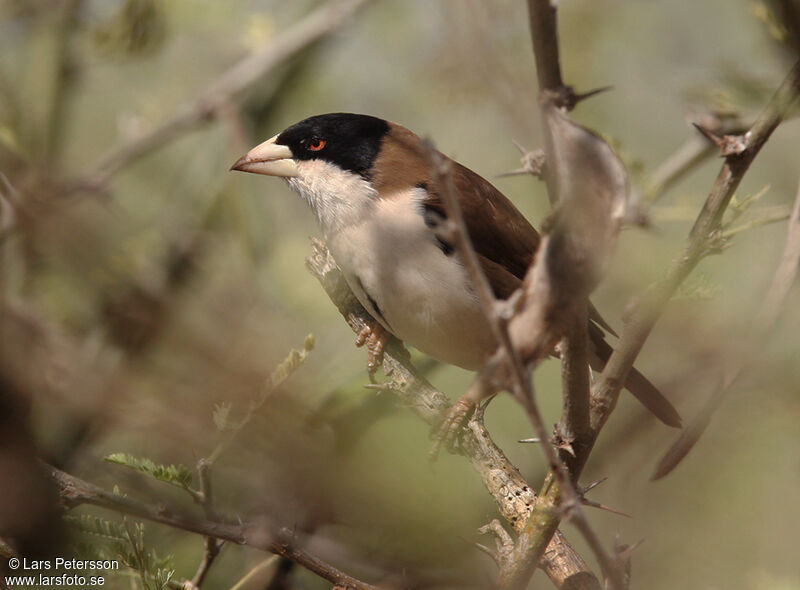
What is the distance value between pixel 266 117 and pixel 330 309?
1.71 meters

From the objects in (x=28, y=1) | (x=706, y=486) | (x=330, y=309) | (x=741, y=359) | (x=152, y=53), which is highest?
(x=28, y=1)

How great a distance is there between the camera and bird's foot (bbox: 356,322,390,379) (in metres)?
3.44

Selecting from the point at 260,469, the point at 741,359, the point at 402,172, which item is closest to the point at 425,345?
the point at 402,172

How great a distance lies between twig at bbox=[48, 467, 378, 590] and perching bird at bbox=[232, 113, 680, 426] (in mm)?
1606

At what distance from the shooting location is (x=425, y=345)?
3580mm

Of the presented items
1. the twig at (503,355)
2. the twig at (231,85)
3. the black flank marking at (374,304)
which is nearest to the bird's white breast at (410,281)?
the black flank marking at (374,304)

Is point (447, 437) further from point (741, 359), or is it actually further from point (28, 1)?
point (28, 1)

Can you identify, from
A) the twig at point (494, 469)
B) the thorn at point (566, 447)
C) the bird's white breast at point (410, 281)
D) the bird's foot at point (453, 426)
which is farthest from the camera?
the bird's white breast at point (410, 281)

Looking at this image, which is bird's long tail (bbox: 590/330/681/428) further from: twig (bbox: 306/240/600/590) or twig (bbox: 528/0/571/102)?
Answer: twig (bbox: 528/0/571/102)

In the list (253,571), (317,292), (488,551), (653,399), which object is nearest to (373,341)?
(317,292)

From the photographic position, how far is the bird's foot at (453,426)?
245cm

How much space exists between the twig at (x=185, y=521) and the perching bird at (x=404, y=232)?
5.27ft

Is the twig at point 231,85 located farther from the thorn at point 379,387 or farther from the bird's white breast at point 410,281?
the thorn at point 379,387

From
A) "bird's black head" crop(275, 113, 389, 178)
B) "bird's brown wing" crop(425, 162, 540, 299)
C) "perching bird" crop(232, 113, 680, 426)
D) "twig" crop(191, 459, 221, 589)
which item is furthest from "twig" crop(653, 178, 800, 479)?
"bird's black head" crop(275, 113, 389, 178)
